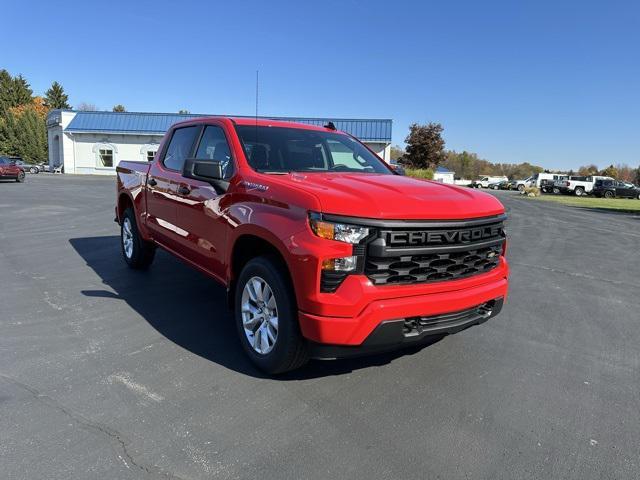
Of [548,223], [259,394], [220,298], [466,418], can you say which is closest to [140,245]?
[220,298]

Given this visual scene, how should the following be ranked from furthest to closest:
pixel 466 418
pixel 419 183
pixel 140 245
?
pixel 140 245 < pixel 419 183 < pixel 466 418

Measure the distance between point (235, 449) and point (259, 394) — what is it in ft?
2.03

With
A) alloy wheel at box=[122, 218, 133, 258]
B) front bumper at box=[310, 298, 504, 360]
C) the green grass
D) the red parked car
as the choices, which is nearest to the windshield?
front bumper at box=[310, 298, 504, 360]

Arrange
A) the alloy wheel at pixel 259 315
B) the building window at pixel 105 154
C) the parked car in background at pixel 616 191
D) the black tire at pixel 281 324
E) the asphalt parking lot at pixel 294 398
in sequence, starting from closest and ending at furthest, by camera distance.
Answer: the asphalt parking lot at pixel 294 398
the black tire at pixel 281 324
the alloy wheel at pixel 259 315
the building window at pixel 105 154
the parked car in background at pixel 616 191

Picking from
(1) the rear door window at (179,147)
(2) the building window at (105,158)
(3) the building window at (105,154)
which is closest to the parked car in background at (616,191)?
(3) the building window at (105,154)

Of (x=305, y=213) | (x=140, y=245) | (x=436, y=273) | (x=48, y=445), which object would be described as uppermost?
(x=305, y=213)

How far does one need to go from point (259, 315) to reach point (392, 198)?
1.31 m

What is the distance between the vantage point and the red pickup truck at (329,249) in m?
2.90

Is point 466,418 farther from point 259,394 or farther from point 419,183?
point 419,183

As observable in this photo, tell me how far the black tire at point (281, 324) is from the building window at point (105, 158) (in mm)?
45158

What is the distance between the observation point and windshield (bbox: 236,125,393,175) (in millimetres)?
4113

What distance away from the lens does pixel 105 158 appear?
4403 cm

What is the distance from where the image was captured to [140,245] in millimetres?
6207

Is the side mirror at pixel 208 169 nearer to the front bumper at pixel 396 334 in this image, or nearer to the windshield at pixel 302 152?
the windshield at pixel 302 152
